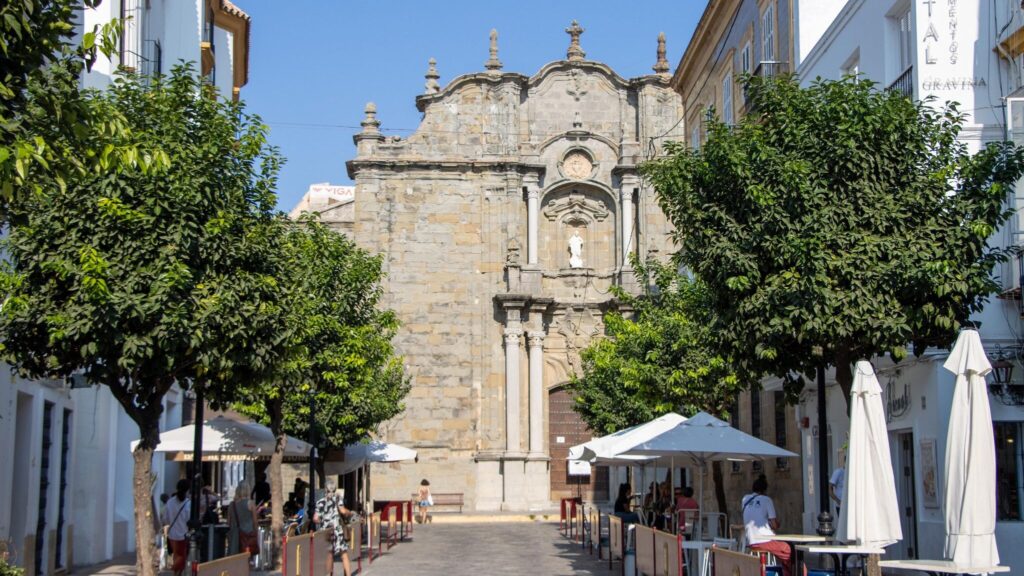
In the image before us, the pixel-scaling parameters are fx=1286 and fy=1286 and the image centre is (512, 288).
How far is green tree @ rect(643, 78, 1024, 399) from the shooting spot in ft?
45.3

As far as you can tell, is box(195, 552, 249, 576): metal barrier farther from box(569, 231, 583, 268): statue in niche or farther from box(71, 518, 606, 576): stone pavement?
box(569, 231, 583, 268): statue in niche

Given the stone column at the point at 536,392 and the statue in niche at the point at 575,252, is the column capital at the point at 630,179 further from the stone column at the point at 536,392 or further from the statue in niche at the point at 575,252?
the stone column at the point at 536,392

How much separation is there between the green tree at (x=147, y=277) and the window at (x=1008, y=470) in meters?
9.76

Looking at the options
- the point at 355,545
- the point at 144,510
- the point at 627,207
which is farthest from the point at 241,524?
the point at 627,207

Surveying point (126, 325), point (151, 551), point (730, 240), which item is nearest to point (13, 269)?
point (126, 325)

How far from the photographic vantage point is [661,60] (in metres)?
45.2

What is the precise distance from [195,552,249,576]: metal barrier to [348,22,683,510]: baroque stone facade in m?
28.9

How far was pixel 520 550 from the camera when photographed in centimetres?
2633

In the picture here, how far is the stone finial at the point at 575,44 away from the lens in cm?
4506

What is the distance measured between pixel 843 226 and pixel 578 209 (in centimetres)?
3041

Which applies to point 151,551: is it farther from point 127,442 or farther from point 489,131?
point 489,131

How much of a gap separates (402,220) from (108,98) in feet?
95.3

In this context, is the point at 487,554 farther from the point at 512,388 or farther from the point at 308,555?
the point at 512,388

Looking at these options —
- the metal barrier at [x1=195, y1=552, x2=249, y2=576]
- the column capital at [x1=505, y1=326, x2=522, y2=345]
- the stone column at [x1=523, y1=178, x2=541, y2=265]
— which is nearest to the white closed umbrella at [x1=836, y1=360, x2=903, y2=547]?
the metal barrier at [x1=195, y1=552, x2=249, y2=576]
